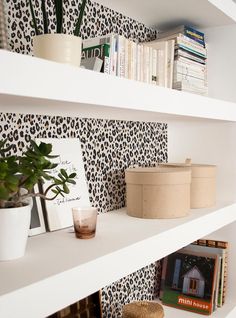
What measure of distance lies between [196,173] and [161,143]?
36 centimetres

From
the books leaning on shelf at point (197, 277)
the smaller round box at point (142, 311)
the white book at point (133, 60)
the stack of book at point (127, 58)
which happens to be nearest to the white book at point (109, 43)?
the stack of book at point (127, 58)

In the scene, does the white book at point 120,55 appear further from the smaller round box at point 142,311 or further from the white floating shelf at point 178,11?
the smaller round box at point 142,311

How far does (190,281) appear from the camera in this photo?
1.87 metres

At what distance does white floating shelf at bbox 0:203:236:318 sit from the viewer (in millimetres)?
830

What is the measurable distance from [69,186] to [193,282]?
82cm

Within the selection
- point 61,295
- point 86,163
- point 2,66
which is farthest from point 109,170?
point 2,66

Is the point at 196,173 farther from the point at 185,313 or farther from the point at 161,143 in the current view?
the point at 185,313

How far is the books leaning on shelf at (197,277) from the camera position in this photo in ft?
6.00

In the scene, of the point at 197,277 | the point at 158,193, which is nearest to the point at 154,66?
the point at 158,193

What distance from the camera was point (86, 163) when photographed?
5.03 feet

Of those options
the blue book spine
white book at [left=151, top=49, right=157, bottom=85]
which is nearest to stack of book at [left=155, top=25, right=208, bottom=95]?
the blue book spine

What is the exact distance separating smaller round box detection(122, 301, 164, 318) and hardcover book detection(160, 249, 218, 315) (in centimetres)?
29

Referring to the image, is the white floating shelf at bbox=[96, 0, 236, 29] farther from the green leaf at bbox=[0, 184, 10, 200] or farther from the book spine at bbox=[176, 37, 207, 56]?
the green leaf at bbox=[0, 184, 10, 200]

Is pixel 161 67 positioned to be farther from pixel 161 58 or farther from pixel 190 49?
pixel 190 49
